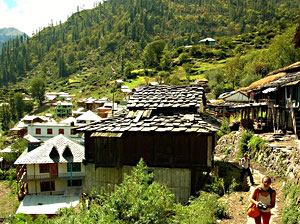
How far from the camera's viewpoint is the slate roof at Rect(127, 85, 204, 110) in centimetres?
1573

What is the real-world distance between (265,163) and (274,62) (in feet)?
139

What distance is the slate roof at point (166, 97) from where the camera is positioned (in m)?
15.7

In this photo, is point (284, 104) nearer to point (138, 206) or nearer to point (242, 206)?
point (242, 206)

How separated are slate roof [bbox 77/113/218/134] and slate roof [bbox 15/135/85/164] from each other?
66.8 feet

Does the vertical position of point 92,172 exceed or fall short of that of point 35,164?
it exceeds it

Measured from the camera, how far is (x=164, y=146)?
46.4 ft

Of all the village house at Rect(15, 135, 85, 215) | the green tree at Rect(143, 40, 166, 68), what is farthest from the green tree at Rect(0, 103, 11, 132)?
the village house at Rect(15, 135, 85, 215)

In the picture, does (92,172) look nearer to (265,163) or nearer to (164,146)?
(164,146)

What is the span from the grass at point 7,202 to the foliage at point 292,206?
33.6m

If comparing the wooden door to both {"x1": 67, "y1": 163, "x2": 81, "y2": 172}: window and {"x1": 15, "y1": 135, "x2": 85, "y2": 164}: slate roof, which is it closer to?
{"x1": 15, "y1": 135, "x2": 85, "y2": 164}: slate roof

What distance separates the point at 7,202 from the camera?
36719mm

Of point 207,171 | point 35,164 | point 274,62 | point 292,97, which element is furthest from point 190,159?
point 274,62

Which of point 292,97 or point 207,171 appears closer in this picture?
point 207,171

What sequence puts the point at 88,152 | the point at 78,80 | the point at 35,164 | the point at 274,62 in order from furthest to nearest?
the point at 78,80
the point at 274,62
the point at 35,164
the point at 88,152
